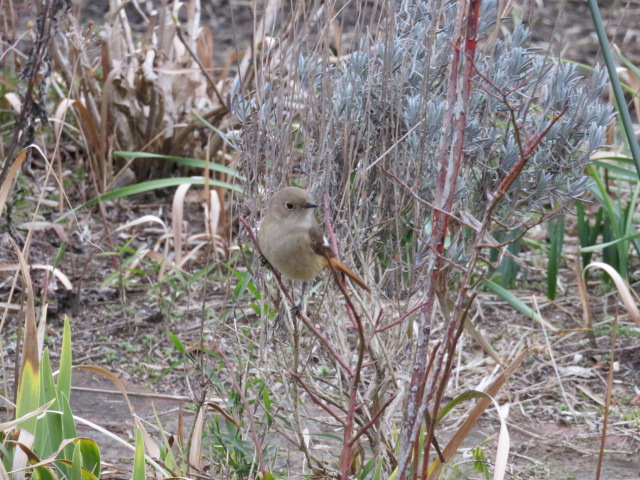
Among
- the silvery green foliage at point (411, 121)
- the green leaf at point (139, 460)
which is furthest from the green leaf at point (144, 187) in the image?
the green leaf at point (139, 460)

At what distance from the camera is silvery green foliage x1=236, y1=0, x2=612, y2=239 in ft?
8.84

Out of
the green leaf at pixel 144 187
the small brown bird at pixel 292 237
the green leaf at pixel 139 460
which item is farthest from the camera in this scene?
the green leaf at pixel 144 187

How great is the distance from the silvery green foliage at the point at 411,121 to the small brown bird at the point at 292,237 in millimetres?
107

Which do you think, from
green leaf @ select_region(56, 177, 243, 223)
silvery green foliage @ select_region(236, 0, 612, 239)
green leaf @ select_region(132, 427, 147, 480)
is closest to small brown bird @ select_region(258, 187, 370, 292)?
silvery green foliage @ select_region(236, 0, 612, 239)

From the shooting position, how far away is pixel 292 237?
2.69 meters

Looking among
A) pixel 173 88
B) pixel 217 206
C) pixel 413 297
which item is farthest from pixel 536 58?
pixel 173 88

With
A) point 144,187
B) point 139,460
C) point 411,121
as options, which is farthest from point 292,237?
point 144,187

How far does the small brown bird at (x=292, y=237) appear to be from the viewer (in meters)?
2.66

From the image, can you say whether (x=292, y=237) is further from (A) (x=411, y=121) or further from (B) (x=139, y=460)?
(B) (x=139, y=460)

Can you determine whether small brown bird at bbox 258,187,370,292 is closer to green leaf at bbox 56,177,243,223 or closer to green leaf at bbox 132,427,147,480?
green leaf at bbox 132,427,147,480

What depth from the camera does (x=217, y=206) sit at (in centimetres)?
493

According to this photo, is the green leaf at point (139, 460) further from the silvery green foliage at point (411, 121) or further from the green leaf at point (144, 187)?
the green leaf at point (144, 187)

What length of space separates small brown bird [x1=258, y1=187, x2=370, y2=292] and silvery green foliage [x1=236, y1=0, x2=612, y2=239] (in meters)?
0.11

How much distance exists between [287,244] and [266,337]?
0.35 m
